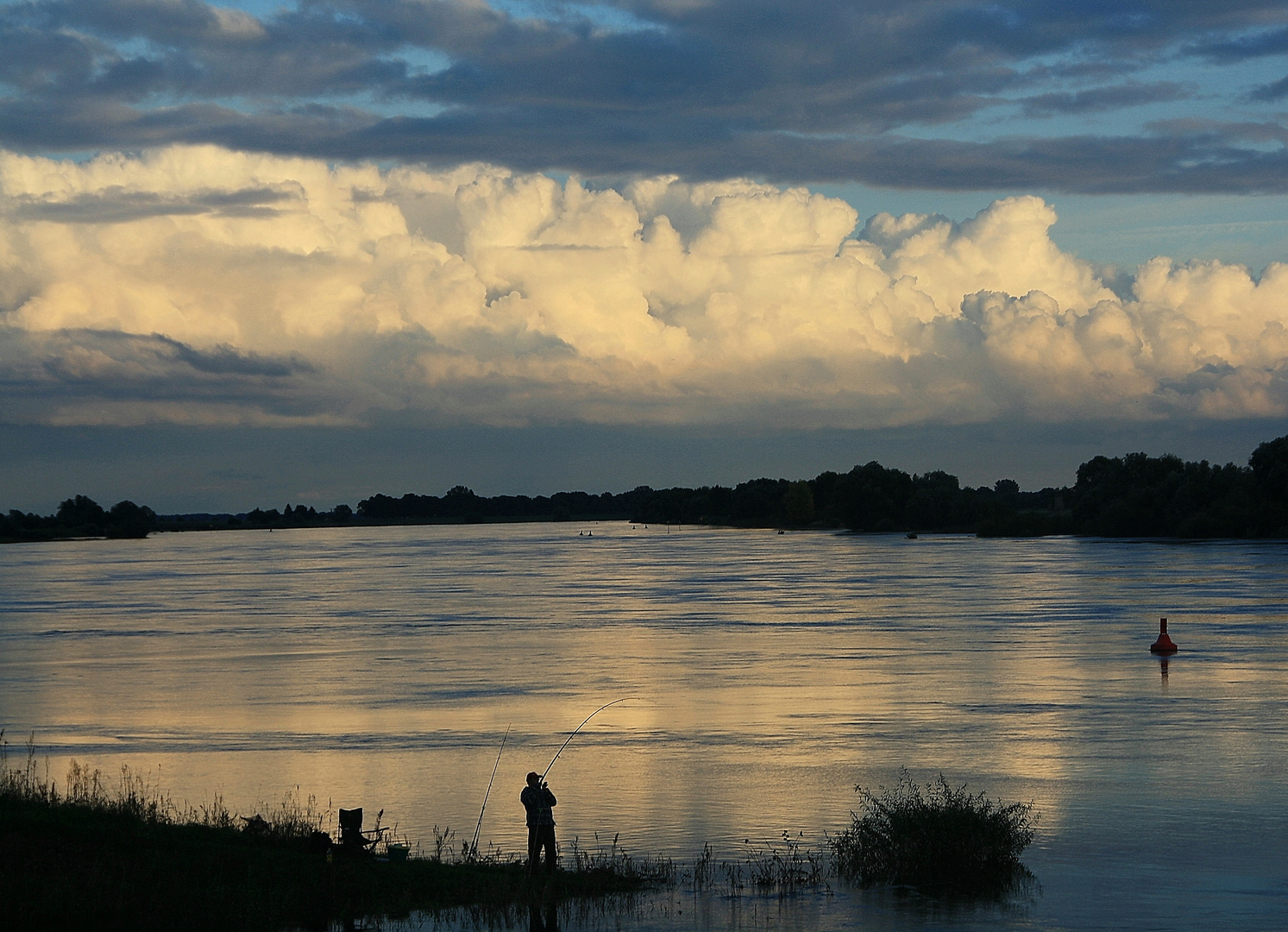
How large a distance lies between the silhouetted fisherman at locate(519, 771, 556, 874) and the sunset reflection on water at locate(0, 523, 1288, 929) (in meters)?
2.78

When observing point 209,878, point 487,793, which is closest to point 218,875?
point 209,878

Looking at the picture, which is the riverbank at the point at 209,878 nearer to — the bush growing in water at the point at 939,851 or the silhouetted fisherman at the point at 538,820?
the silhouetted fisherman at the point at 538,820

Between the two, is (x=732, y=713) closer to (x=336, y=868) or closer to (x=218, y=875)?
(x=336, y=868)

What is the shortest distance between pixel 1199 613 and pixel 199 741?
40.6 metres

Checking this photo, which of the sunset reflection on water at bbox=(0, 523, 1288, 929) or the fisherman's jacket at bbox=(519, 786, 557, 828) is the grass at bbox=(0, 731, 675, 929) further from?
the sunset reflection on water at bbox=(0, 523, 1288, 929)

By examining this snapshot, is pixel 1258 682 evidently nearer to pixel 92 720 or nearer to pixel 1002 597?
pixel 92 720

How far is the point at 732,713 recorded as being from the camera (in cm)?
2995

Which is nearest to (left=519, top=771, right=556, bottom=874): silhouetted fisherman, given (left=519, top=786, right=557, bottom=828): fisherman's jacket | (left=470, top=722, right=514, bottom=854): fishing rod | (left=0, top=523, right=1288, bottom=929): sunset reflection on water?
(left=519, top=786, right=557, bottom=828): fisherman's jacket

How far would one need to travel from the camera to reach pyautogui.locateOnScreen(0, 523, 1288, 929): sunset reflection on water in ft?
62.5

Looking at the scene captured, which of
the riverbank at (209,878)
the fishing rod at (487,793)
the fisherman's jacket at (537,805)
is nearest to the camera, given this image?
the riverbank at (209,878)

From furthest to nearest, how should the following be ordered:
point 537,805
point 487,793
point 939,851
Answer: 1. point 487,793
2. point 939,851
3. point 537,805

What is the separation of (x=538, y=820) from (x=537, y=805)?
0.61 feet

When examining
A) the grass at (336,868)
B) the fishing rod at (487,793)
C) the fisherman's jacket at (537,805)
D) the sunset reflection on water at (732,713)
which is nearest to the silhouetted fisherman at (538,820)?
the fisherman's jacket at (537,805)

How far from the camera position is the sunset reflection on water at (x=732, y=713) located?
19062 mm
